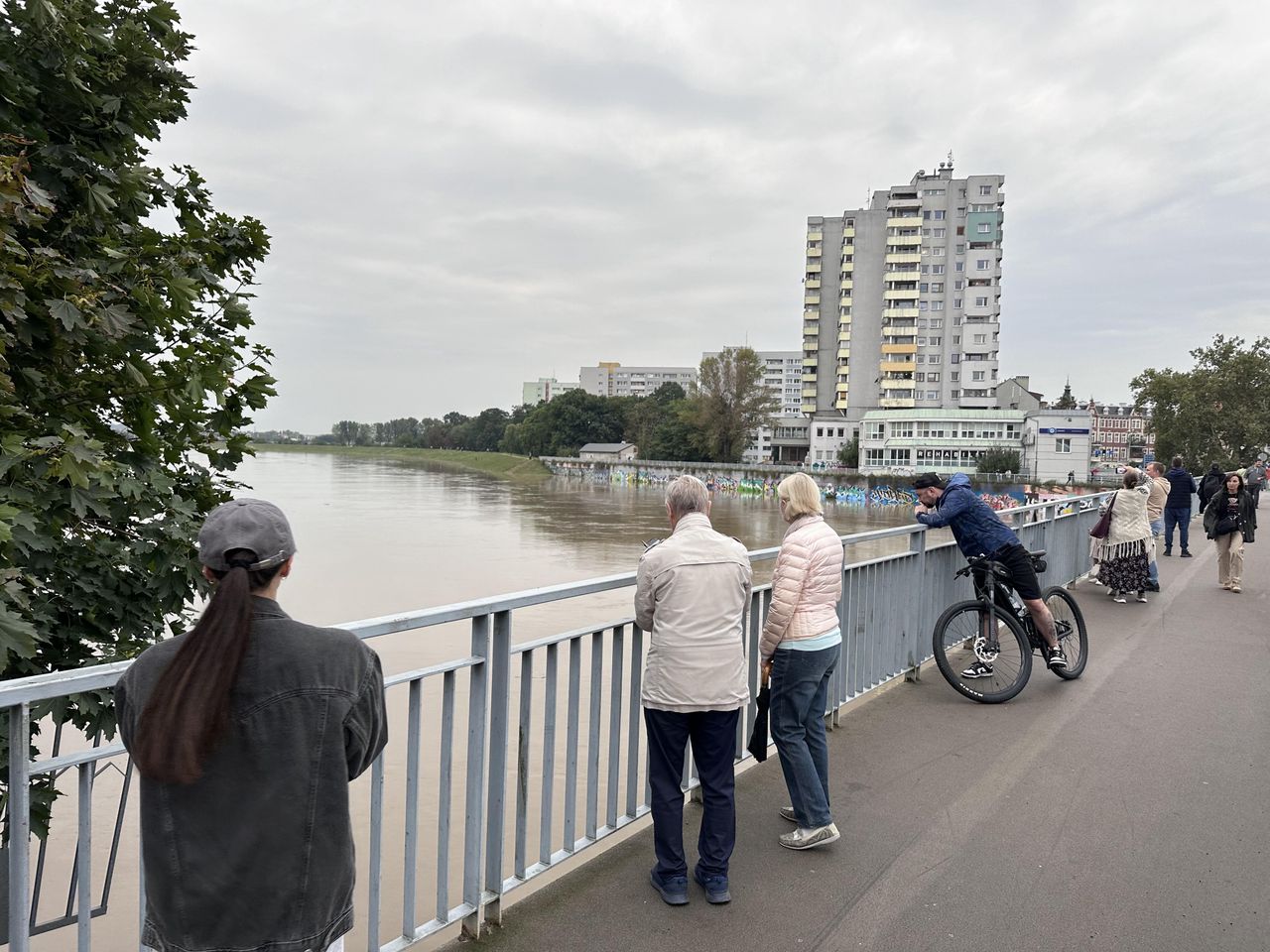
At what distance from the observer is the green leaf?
3.23 meters

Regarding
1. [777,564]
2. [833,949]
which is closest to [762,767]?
[777,564]

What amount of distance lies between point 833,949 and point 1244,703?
15.1 feet

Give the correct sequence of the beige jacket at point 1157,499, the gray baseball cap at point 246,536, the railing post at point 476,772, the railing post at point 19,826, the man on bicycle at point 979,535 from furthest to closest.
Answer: the beige jacket at point 1157,499, the man on bicycle at point 979,535, the railing post at point 476,772, the railing post at point 19,826, the gray baseball cap at point 246,536

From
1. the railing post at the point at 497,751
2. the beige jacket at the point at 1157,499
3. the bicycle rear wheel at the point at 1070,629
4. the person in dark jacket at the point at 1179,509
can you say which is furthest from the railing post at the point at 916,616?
the person in dark jacket at the point at 1179,509

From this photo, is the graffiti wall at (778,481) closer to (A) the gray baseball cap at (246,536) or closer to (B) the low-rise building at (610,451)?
(B) the low-rise building at (610,451)

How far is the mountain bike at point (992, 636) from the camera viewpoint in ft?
20.4

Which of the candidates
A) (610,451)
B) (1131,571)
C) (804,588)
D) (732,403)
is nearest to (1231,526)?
(1131,571)

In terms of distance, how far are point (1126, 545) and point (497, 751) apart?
9282mm

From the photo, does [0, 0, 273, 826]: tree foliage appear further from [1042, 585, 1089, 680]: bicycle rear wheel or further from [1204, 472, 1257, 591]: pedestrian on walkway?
[1204, 472, 1257, 591]: pedestrian on walkway

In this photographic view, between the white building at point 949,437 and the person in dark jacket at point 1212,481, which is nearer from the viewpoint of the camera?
the person in dark jacket at point 1212,481

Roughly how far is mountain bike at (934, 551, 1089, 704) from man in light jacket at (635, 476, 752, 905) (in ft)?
10.3

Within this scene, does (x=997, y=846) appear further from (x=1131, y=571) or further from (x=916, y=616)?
(x=1131, y=571)

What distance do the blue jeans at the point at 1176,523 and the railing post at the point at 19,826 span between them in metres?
17.2

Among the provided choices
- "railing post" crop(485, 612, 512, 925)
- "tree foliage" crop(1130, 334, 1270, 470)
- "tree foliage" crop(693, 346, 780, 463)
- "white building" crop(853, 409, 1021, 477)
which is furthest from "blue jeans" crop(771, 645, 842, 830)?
"tree foliage" crop(693, 346, 780, 463)
